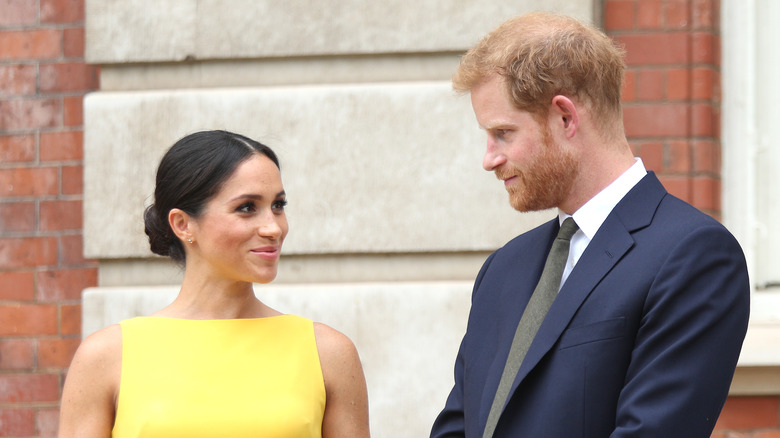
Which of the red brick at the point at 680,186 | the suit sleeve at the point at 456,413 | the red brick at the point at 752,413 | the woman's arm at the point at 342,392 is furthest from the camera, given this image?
the red brick at the point at 680,186

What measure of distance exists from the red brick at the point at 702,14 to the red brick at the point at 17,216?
2.55 metres

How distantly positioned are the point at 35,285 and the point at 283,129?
113 centimetres

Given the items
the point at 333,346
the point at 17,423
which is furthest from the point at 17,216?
the point at 333,346

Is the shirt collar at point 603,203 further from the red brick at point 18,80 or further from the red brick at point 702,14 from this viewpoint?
the red brick at point 18,80

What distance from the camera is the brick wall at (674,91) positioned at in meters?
3.36

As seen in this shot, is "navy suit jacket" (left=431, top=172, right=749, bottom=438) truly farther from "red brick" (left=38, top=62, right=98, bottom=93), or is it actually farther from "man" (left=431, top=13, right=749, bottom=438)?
"red brick" (left=38, top=62, right=98, bottom=93)

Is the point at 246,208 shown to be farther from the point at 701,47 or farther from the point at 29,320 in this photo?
the point at 701,47

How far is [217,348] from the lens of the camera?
7.81 ft

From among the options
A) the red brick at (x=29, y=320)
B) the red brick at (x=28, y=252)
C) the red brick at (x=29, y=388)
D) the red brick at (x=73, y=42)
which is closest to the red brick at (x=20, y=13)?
the red brick at (x=73, y=42)

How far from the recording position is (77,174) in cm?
357

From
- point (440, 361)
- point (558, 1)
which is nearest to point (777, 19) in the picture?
point (558, 1)

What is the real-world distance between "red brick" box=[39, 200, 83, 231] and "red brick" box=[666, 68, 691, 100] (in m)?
2.22

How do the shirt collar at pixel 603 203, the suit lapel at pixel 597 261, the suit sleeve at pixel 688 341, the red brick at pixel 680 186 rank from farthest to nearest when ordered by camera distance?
1. the red brick at pixel 680 186
2. the shirt collar at pixel 603 203
3. the suit lapel at pixel 597 261
4. the suit sleeve at pixel 688 341

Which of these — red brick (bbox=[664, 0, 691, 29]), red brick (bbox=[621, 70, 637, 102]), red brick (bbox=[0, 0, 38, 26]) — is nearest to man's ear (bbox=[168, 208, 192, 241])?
red brick (bbox=[0, 0, 38, 26])
